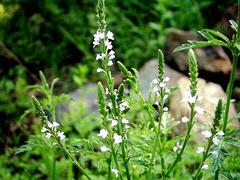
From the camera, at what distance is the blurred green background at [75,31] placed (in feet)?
20.8

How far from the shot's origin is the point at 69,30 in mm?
6992

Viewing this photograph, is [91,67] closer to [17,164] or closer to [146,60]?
[146,60]

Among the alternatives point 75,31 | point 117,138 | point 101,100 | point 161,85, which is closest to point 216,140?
point 161,85

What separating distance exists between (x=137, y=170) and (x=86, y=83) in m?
3.25

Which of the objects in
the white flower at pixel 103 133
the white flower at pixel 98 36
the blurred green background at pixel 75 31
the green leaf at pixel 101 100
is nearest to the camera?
the green leaf at pixel 101 100

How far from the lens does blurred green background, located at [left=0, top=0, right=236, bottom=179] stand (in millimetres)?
6336

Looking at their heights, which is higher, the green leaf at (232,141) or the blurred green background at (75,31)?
the blurred green background at (75,31)

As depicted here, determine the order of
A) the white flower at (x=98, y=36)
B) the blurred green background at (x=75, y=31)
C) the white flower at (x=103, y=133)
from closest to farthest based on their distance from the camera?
the white flower at (x=103, y=133), the white flower at (x=98, y=36), the blurred green background at (x=75, y=31)

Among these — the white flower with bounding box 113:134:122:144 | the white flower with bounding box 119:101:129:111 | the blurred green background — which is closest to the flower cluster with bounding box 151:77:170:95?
the white flower with bounding box 119:101:129:111

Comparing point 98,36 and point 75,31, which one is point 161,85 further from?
point 75,31

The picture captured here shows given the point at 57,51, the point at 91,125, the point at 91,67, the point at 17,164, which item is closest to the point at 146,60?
the point at 91,67

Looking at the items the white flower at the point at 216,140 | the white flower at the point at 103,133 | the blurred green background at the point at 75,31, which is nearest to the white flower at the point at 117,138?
the white flower at the point at 103,133

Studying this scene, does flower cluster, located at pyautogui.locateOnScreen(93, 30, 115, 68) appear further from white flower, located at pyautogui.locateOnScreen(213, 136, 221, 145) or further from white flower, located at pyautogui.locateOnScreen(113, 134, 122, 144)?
white flower, located at pyautogui.locateOnScreen(213, 136, 221, 145)

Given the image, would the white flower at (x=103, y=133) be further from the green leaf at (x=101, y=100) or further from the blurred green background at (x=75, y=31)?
the blurred green background at (x=75, y=31)
